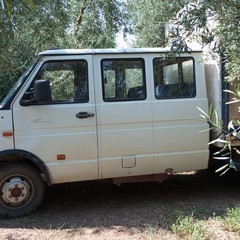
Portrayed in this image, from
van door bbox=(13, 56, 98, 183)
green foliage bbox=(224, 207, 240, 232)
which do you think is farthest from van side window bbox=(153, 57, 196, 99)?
green foliage bbox=(224, 207, 240, 232)

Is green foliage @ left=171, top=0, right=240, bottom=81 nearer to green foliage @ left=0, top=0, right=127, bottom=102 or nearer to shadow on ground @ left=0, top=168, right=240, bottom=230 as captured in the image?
green foliage @ left=0, top=0, right=127, bottom=102

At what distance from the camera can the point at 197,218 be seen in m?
4.70

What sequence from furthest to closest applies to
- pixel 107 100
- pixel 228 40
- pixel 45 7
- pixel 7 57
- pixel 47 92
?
pixel 45 7
pixel 107 100
pixel 47 92
pixel 7 57
pixel 228 40

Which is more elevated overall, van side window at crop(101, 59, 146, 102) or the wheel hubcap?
van side window at crop(101, 59, 146, 102)

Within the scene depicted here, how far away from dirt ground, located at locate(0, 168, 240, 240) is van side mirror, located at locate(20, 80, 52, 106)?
1.43m

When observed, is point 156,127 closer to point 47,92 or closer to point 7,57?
point 47,92

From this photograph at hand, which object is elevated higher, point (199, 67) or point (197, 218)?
point (199, 67)

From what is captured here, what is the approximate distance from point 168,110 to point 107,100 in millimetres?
822

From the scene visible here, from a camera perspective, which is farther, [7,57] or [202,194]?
[202,194]

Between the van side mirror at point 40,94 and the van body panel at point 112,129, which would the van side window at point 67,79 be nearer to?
the van body panel at point 112,129

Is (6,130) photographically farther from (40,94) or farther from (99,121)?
(99,121)

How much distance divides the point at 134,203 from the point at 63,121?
1.53 metres

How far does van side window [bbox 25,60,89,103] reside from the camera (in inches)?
195

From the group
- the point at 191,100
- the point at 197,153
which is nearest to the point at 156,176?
the point at 197,153
